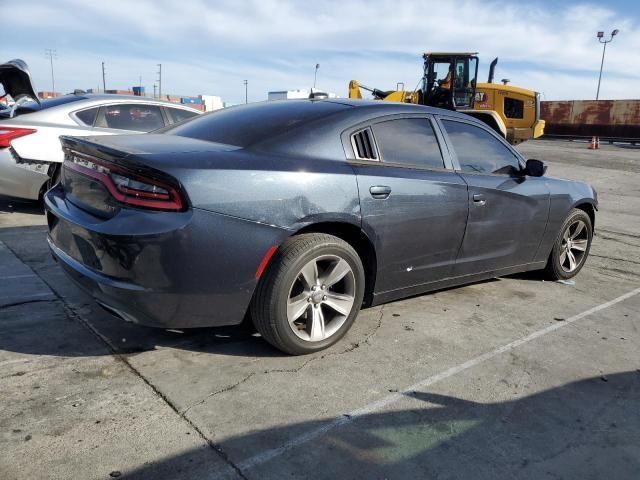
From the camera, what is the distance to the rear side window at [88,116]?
6.39 meters

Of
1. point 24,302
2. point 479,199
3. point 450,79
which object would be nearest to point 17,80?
point 24,302

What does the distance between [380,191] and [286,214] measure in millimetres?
729

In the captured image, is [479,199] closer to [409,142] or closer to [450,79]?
[409,142]

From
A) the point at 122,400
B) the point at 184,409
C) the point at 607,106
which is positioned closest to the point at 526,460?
the point at 184,409

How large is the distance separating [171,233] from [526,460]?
6.37ft

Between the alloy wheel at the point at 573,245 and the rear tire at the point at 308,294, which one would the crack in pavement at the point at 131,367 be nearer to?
the rear tire at the point at 308,294

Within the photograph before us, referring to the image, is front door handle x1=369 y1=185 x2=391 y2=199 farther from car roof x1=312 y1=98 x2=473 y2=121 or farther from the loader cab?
the loader cab

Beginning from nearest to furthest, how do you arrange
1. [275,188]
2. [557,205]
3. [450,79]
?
[275,188] → [557,205] → [450,79]

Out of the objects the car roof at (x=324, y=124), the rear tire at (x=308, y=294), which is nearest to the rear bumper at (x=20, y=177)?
the car roof at (x=324, y=124)

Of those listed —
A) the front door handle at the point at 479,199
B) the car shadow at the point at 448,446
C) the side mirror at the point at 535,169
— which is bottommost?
the car shadow at the point at 448,446

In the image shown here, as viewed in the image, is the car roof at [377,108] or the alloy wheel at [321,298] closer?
the alloy wheel at [321,298]

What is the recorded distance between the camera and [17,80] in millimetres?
6805

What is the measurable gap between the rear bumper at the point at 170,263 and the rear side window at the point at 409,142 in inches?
43.0

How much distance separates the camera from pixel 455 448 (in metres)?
2.43
